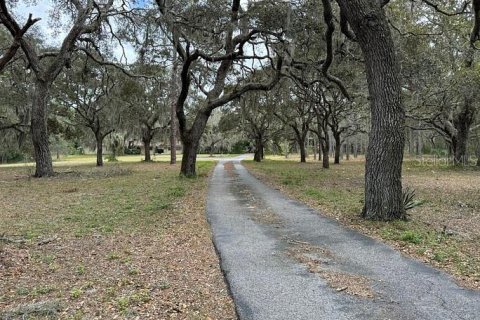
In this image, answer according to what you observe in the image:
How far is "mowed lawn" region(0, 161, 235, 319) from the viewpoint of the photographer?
11.5 feet

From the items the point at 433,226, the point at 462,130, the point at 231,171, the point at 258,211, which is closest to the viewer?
the point at 433,226

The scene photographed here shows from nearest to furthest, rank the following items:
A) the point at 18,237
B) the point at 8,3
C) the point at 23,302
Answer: the point at 23,302 < the point at 18,237 < the point at 8,3

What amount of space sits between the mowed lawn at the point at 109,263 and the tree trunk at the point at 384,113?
306 centimetres

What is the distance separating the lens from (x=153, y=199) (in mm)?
10367

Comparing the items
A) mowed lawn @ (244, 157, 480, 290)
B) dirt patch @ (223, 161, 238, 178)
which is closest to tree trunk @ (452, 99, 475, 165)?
dirt patch @ (223, 161, 238, 178)

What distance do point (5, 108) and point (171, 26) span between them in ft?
56.6

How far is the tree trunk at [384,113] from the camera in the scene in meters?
6.93

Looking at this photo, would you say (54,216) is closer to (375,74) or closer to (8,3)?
(375,74)

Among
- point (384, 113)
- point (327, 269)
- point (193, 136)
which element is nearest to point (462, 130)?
point (193, 136)

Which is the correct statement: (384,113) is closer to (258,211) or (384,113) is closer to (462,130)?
(258,211)

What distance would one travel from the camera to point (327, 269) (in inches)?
177

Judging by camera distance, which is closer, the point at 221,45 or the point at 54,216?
the point at 54,216

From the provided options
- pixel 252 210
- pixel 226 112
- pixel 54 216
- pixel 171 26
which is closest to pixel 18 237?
pixel 54 216

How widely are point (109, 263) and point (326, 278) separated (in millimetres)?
2496
